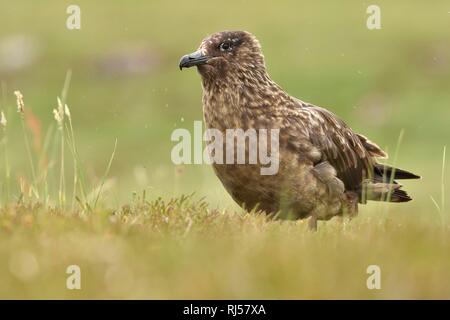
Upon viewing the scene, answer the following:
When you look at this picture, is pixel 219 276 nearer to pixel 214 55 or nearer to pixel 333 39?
pixel 214 55

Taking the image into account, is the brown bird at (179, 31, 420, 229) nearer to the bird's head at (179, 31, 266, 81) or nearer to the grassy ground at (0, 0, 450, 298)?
the bird's head at (179, 31, 266, 81)

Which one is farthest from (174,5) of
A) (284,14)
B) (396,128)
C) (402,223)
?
(402,223)

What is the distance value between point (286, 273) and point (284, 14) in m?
27.0

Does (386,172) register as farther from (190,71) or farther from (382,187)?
(190,71)

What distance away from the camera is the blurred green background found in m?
25.5

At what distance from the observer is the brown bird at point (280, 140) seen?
6.92 metres

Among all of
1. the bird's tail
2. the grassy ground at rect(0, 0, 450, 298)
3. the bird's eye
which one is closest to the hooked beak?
the bird's eye

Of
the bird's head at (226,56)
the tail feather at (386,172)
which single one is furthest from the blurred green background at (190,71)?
the bird's head at (226,56)

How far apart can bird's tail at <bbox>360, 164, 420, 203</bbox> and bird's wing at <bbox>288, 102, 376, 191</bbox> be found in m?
0.07

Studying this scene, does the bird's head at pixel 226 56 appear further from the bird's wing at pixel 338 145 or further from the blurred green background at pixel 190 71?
the blurred green background at pixel 190 71

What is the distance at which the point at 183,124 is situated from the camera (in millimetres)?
26000

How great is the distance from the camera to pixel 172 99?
27.4 metres

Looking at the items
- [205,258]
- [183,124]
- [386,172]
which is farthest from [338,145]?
[183,124]

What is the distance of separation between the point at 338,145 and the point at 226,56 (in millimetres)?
1112
